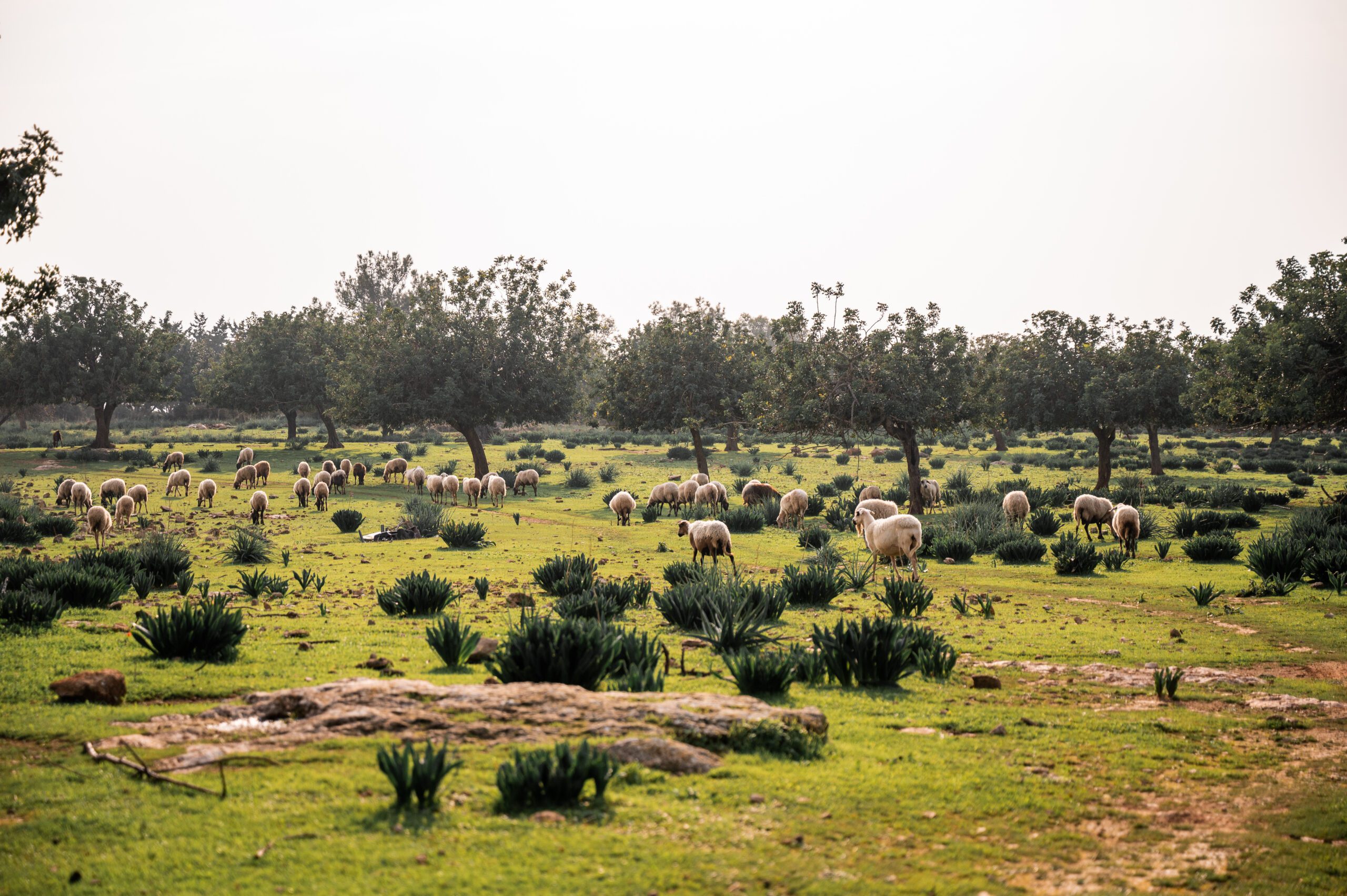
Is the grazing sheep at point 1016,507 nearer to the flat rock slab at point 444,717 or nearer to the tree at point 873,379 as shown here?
the tree at point 873,379

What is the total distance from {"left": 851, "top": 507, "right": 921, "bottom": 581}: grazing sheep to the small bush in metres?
11.4

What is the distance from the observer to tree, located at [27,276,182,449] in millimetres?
49500

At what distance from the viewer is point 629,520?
92.0ft

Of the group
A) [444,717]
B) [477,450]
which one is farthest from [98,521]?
[477,450]

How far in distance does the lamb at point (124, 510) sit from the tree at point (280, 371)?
28.3 m

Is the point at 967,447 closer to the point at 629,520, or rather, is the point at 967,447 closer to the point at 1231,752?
the point at 629,520

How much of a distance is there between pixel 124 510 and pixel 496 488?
1165cm

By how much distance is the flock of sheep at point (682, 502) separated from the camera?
699 inches

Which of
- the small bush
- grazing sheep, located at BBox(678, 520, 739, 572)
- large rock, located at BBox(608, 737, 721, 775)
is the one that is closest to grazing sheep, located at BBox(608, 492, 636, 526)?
grazing sheep, located at BBox(678, 520, 739, 572)

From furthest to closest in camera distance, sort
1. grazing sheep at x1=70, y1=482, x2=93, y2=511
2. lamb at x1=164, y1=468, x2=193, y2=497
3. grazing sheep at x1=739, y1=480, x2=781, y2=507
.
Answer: lamb at x1=164, y1=468, x2=193, y2=497 < grazing sheep at x1=739, y1=480, x2=781, y2=507 < grazing sheep at x1=70, y1=482, x2=93, y2=511

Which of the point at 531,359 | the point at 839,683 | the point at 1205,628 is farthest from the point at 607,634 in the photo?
the point at 531,359

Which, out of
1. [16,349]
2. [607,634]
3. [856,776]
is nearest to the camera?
[856,776]

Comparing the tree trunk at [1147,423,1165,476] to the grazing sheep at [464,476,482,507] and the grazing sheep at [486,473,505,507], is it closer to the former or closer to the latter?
the grazing sheep at [486,473,505,507]

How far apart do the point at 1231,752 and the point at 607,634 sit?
5.30 metres
